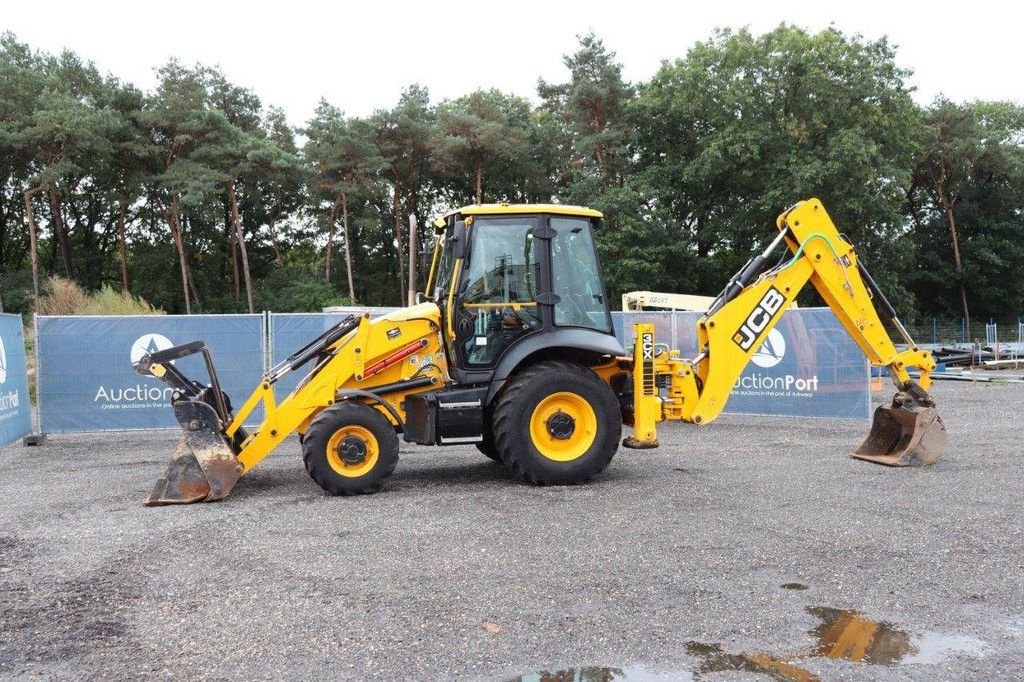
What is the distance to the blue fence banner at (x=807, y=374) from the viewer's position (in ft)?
41.2

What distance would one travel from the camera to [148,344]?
12500 millimetres

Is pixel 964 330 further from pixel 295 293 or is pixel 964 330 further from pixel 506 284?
pixel 506 284

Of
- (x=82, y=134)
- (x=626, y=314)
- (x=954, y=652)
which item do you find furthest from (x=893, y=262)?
(x=954, y=652)

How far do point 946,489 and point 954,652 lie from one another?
13.3ft

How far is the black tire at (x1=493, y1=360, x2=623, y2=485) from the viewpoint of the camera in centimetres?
780

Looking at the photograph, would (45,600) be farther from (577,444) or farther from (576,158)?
(576,158)

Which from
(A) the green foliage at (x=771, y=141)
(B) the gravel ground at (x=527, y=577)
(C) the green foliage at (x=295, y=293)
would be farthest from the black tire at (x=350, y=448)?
(C) the green foliage at (x=295, y=293)

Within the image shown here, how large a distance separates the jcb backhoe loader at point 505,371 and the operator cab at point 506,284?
0.01 meters

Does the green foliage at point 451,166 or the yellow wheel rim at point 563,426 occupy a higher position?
the green foliage at point 451,166

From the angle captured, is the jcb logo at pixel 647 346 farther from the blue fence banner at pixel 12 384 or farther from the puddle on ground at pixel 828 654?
the blue fence banner at pixel 12 384

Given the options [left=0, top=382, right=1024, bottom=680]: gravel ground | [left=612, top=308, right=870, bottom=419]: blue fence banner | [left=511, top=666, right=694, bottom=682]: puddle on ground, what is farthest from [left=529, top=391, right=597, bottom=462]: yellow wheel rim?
[left=612, top=308, right=870, bottom=419]: blue fence banner

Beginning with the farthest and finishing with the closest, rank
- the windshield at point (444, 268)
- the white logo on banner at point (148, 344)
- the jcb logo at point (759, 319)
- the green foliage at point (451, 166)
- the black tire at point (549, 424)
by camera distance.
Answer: the green foliage at point (451, 166) < the white logo on banner at point (148, 344) < the jcb logo at point (759, 319) < the windshield at point (444, 268) < the black tire at point (549, 424)

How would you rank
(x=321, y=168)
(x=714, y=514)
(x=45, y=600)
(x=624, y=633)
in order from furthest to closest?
(x=321, y=168), (x=714, y=514), (x=45, y=600), (x=624, y=633)

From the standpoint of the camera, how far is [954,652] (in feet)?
12.9
